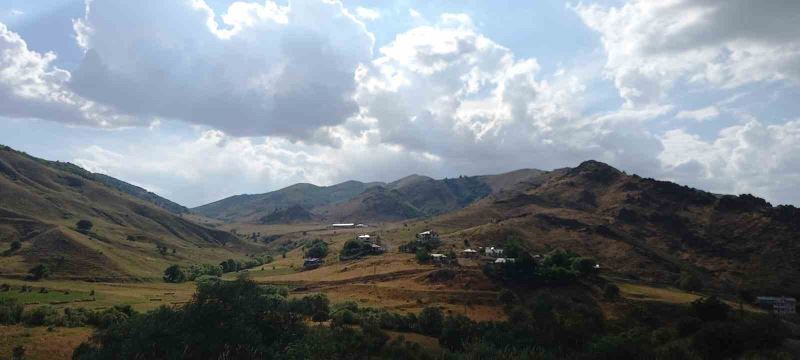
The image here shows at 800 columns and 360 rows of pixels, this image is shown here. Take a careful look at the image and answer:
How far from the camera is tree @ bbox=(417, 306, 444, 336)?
8346 centimetres

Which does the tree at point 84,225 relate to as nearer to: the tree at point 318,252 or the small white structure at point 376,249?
the tree at point 318,252

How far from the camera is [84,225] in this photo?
18950cm

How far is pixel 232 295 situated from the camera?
7069 cm

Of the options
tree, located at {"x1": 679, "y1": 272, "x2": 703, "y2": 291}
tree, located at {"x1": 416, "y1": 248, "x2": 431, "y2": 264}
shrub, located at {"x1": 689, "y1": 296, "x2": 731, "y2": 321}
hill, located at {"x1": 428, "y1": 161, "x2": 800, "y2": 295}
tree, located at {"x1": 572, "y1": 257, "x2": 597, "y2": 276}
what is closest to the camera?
shrub, located at {"x1": 689, "y1": 296, "x2": 731, "y2": 321}

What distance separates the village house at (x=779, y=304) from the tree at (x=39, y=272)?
167 meters

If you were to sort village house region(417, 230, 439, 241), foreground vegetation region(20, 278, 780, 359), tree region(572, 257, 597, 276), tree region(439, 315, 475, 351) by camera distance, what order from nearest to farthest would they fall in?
foreground vegetation region(20, 278, 780, 359) < tree region(439, 315, 475, 351) < tree region(572, 257, 597, 276) < village house region(417, 230, 439, 241)

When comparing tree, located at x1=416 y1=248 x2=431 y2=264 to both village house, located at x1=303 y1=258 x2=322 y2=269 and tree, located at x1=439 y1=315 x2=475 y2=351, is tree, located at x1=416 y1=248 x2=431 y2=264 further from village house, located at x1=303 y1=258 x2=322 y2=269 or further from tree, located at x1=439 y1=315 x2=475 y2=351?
tree, located at x1=439 y1=315 x2=475 y2=351

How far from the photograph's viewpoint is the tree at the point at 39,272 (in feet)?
421

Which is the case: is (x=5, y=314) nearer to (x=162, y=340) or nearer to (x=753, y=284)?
(x=162, y=340)

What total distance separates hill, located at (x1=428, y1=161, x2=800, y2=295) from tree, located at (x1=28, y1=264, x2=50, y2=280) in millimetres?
117796

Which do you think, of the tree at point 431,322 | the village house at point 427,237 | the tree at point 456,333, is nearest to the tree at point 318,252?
the village house at point 427,237

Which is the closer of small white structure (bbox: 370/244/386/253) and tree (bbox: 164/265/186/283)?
tree (bbox: 164/265/186/283)

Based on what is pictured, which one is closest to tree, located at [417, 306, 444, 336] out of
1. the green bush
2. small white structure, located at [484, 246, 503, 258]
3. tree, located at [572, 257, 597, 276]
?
tree, located at [572, 257, 597, 276]

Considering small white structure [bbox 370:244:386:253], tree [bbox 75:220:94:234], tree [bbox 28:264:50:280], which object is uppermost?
tree [bbox 75:220:94:234]
